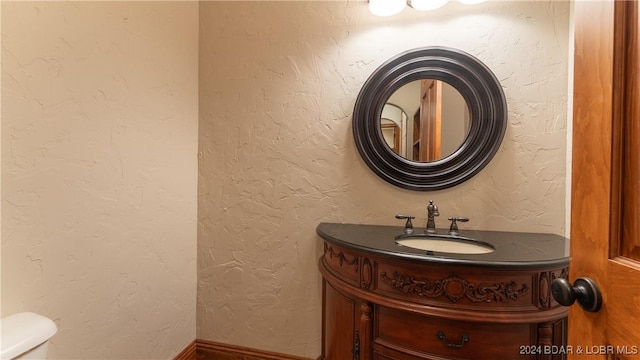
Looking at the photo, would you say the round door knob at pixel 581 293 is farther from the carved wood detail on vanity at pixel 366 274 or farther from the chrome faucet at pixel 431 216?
the chrome faucet at pixel 431 216

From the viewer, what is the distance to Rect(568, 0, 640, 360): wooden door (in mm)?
509

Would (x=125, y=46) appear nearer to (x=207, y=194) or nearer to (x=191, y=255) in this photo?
(x=207, y=194)

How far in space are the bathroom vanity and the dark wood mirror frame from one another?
0.46 metres

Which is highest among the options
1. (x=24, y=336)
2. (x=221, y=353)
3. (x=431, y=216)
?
(x=431, y=216)

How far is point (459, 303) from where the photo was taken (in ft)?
3.26

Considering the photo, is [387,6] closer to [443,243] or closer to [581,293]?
[443,243]

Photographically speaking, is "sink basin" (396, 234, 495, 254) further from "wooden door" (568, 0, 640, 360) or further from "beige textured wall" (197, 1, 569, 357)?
"wooden door" (568, 0, 640, 360)

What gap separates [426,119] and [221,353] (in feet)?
5.93

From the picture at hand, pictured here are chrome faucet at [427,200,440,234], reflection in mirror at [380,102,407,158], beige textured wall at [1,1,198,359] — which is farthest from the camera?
reflection in mirror at [380,102,407,158]

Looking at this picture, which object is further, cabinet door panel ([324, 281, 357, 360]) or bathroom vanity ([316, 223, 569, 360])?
cabinet door panel ([324, 281, 357, 360])

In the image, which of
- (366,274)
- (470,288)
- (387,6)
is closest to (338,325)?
(366,274)

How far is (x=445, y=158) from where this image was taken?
58.1 inches

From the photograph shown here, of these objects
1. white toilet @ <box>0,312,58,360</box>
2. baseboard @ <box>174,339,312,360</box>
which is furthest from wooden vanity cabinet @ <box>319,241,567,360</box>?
white toilet @ <box>0,312,58,360</box>

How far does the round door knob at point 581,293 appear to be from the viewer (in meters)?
0.55
